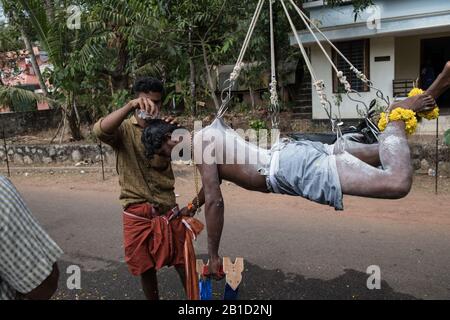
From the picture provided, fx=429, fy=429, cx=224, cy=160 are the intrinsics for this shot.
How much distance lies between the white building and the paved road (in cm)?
503

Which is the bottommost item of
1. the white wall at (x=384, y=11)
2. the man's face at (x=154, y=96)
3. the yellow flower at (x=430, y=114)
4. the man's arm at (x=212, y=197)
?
the man's arm at (x=212, y=197)

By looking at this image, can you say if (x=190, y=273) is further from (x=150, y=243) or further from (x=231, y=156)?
(x=231, y=156)

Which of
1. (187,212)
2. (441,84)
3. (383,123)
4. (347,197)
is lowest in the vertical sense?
(347,197)

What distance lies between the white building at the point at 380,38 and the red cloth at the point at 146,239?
8.19 metres

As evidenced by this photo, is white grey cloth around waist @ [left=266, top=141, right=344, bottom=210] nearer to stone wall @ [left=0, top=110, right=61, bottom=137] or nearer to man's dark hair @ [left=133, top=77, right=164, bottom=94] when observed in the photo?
man's dark hair @ [left=133, top=77, right=164, bottom=94]

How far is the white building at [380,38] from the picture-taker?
10125 mm

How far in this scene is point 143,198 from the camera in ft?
9.27

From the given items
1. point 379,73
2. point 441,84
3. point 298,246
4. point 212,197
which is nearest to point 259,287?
point 298,246

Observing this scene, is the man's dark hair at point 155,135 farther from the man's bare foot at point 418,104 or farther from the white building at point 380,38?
the white building at point 380,38

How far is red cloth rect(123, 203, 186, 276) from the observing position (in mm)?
2795

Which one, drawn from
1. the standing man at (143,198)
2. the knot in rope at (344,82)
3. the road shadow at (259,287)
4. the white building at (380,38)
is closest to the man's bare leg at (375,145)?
the knot in rope at (344,82)

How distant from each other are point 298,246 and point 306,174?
2.44 m

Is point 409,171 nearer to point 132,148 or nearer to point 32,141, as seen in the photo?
point 132,148
